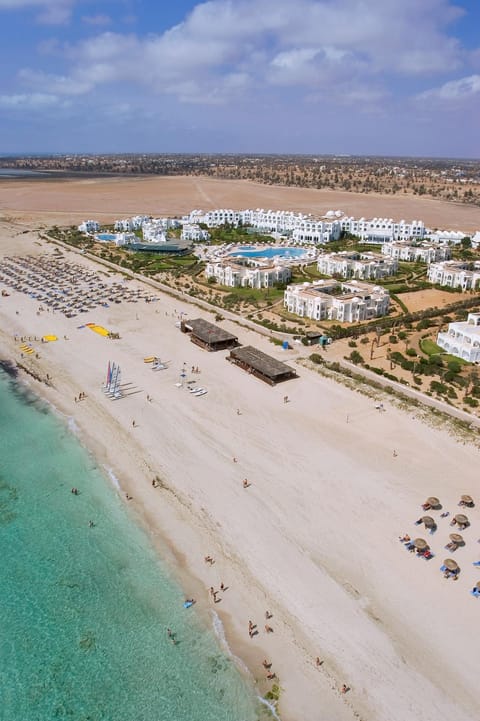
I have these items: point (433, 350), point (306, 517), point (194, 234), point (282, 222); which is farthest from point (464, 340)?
point (282, 222)

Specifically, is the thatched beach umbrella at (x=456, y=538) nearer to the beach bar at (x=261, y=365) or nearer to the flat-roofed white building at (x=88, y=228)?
the beach bar at (x=261, y=365)

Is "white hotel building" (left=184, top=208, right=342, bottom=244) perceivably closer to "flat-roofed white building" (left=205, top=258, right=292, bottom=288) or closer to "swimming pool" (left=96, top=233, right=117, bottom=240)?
"swimming pool" (left=96, top=233, right=117, bottom=240)

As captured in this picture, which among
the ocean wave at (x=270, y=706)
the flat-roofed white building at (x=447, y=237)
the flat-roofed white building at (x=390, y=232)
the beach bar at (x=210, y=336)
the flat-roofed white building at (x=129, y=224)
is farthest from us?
the flat-roofed white building at (x=129, y=224)

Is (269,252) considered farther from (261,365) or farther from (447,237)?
Result: (261,365)

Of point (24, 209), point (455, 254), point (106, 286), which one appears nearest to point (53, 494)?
point (106, 286)

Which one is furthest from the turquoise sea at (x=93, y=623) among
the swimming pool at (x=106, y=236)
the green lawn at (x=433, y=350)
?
the swimming pool at (x=106, y=236)

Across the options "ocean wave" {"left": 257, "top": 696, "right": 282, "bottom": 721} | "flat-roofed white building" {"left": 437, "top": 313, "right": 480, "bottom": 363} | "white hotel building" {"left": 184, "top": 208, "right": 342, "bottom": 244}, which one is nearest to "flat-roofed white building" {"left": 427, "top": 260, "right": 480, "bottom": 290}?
"flat-roofed white building" {"left": 437, "top": 313, "right": 480, "bottom": 363}
